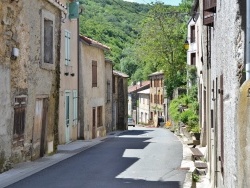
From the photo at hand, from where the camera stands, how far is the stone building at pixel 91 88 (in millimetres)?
24094

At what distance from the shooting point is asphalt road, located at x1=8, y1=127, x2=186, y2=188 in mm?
10576

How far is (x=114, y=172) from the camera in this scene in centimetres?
1227

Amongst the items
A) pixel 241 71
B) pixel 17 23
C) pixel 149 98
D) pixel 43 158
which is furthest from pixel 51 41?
pixel 149 98

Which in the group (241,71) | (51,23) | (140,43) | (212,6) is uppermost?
(140,43)

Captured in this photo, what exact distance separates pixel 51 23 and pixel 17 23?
3.11 m

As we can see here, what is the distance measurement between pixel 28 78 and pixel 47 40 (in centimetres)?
251

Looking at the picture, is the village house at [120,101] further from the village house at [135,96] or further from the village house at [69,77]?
the village house at [135,96]

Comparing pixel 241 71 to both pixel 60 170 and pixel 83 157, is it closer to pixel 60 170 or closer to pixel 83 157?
pixel 60 170

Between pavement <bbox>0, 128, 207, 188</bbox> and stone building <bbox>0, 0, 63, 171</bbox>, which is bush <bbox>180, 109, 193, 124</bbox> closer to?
pavement <bbox>0, 128, 207, 188</bbox>

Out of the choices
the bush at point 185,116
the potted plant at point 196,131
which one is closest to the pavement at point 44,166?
the potted plant at point 196,131

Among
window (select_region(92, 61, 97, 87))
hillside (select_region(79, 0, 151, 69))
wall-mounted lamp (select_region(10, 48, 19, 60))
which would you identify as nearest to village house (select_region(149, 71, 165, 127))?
hillside (select_region(79, 0, 151, 69))

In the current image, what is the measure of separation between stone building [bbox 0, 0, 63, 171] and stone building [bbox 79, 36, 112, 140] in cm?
727

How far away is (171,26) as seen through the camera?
4409cm

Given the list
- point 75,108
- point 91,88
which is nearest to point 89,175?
point 75,108
